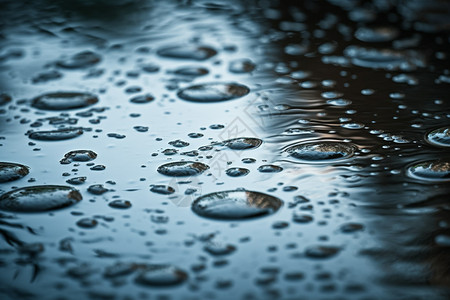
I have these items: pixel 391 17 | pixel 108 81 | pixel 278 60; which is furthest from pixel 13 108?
pixel 391 17

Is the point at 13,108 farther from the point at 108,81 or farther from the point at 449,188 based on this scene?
the point at 449,188

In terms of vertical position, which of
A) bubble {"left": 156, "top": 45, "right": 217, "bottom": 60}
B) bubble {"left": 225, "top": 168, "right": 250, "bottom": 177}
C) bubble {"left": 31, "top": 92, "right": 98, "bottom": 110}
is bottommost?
bubble {"left": 225, "top": 168, "right": 250, "bottom": 177}

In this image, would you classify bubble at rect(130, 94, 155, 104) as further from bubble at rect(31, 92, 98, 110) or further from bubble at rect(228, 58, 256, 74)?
bubble at rect(228, 58, 256, 74)

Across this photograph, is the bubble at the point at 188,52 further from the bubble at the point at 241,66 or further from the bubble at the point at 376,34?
the bubble at the point at 376,34

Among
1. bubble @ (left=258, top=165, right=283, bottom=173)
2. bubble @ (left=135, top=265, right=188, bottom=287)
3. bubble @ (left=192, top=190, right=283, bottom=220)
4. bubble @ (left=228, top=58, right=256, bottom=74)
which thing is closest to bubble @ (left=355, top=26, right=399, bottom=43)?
bubble @ (left=228, top=58, right=256, bottom=74)

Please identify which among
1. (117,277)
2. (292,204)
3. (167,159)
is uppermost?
(167,159)

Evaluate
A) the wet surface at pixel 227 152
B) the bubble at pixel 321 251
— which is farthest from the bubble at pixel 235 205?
the bubble at pixel 321 251

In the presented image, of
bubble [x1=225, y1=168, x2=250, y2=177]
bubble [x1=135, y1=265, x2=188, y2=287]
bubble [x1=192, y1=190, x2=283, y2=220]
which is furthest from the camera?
bubble [x1=225, y1=168, x2=250, y2=177]
